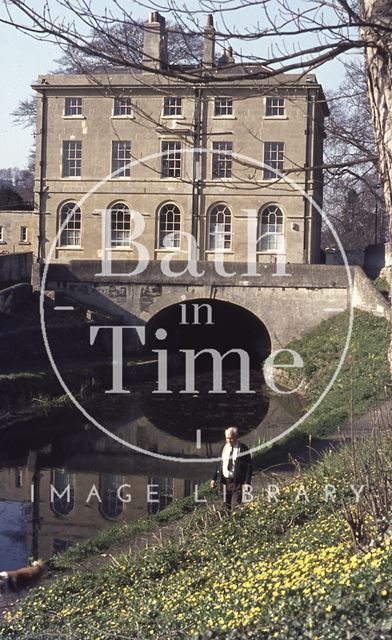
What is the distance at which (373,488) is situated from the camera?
7.44 m

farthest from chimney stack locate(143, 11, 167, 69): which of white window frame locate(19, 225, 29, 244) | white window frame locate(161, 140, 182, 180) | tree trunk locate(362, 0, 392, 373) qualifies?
white window frame locate(19, 225, 29, 244)

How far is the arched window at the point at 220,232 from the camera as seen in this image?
35000 millimetres

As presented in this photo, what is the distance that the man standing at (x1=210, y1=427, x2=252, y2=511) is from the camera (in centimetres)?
1101

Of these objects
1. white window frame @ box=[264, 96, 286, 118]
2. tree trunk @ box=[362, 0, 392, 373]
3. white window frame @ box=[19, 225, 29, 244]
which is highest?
white window frame @ box=[264, 96, 286, 118]

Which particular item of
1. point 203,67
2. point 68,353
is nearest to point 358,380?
point 68,353

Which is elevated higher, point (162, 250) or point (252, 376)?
point (162, 250)

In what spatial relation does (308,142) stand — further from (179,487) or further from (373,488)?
(373,488)

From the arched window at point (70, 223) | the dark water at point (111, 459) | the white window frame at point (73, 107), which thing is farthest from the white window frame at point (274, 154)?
the dark water at point (111, 459)

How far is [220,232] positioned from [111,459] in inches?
730

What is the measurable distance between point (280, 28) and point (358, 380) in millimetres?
15659

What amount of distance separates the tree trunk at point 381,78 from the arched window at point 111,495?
9165 mm

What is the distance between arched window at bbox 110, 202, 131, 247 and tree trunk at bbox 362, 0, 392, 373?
29531 mm

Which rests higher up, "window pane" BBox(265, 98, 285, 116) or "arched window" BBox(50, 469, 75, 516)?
"window pane" BBox(265, 98, 285, 116)

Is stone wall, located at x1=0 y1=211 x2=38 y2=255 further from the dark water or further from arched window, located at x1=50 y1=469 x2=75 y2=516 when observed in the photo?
arched window, located at x1=50 y1=469 x2=75 y2=516
